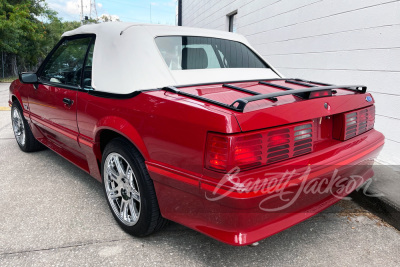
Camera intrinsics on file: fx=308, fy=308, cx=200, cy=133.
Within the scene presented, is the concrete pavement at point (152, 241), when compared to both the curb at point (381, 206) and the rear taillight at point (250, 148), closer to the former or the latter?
the curb at point (381, 206)

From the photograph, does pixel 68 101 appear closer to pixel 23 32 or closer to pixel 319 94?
pixel 319 94

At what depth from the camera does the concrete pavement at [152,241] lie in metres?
2.17

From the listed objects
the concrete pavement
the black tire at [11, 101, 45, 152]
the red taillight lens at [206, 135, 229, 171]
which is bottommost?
the concrete pavement

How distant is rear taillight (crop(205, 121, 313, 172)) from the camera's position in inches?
64.8

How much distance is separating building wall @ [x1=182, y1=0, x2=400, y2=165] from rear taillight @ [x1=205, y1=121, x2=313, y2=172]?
2576 mm

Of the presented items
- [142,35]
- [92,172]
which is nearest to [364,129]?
[142,35]

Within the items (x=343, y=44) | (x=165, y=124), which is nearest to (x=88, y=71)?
(x=165, y=124)

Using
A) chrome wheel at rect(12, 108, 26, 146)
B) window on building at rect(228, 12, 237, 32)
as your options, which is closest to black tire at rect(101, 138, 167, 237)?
chrome wheel at rect(12, 108, 26, 146)

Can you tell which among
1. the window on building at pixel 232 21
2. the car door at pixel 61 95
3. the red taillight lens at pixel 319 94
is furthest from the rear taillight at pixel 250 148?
the window on building at pixel 232 21

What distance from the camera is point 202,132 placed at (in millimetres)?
1724

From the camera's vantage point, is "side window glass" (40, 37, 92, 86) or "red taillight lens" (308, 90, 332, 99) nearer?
"red taillight lens" (308, 90, 332, 99)

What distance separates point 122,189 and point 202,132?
1.10 meters

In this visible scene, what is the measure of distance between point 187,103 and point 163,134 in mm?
255

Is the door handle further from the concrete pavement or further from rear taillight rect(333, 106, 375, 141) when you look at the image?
rear taillight rect(333, 106, 375, 141)
